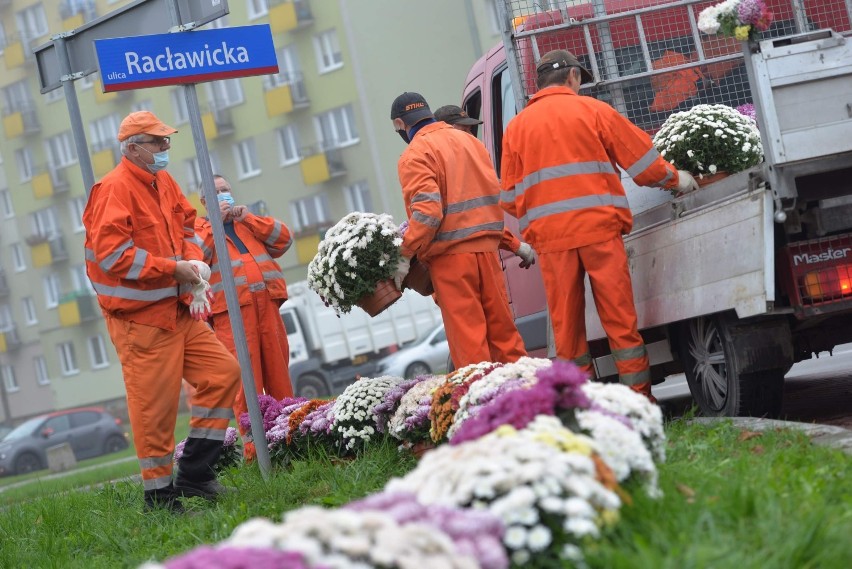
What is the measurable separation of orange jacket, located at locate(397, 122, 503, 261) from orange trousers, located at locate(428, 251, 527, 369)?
0.29ft

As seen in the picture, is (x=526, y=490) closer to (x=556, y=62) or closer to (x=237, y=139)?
(x=556, y=62)

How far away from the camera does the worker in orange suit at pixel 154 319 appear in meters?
7.03

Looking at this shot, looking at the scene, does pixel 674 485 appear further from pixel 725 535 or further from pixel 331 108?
pixel 331 108

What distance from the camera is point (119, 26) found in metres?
Result: 7.94

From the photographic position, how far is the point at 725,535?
11.2 ft

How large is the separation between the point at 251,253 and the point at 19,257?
54147 millimetres

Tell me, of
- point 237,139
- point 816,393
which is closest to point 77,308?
point 237,139

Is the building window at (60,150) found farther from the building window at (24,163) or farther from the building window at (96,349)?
the building window at (96,349)

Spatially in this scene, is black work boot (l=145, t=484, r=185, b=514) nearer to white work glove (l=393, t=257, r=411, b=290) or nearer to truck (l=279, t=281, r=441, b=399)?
white work glove (l=393, t=257, r=411, b=290)

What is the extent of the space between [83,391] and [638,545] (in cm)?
5640

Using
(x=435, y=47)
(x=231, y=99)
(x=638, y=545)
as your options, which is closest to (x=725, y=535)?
(x=638, y=545)

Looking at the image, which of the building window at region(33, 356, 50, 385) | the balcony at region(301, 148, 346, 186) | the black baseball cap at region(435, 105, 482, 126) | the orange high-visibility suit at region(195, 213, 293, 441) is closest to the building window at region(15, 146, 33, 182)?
the building window at region(33, 356, 50, 385)

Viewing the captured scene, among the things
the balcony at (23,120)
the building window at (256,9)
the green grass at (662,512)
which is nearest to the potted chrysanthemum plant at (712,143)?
the green grass at (662,512)

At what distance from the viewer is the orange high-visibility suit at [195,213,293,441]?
9602mm
